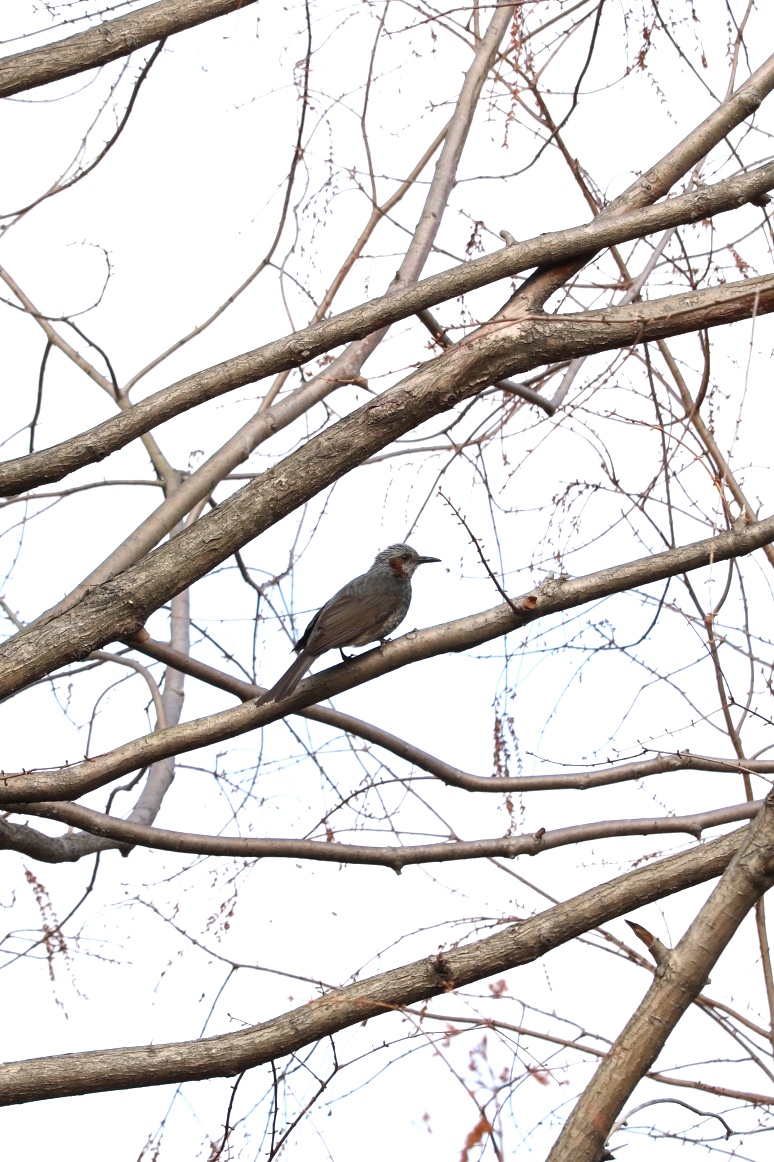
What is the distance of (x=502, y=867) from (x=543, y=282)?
252cm

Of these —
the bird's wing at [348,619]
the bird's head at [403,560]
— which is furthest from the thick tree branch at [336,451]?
the bird's head at [403,560]

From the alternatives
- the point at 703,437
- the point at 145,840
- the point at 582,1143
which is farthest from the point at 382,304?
the point at 582,1143

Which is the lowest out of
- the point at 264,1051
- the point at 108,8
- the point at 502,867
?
the point at 264,1051

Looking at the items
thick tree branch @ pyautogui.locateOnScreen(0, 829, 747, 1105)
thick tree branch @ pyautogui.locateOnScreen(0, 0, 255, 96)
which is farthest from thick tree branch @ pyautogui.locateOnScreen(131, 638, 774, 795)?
thick tree branch @ pyautogui.locateOnScreen(0, 0, 255, 96)

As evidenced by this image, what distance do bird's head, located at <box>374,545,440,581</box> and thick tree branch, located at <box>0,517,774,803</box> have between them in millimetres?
1761

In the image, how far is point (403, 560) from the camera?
19.5 feet

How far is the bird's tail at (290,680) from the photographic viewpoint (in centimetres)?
402

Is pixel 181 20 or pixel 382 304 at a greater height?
pixel 181 20

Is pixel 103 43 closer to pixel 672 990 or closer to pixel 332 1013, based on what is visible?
pixel 332 1013

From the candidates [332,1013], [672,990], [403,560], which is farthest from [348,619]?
[672,990]

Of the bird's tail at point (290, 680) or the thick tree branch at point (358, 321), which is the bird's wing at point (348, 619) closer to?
the bird's tail at point (290, 680)

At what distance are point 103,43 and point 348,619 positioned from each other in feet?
8.26

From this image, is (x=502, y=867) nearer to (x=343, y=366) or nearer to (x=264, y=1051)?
(x=264, y=1051)

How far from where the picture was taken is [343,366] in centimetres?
513
